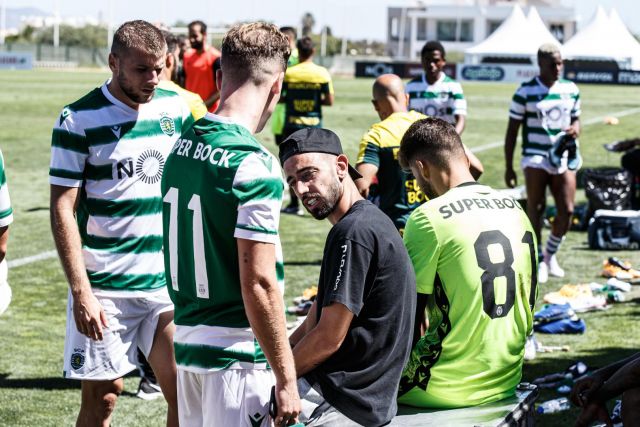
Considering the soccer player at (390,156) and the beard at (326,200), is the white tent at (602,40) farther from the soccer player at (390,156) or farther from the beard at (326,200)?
the beard at (326,200)

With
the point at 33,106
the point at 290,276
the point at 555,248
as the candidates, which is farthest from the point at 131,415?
the point at 33,106

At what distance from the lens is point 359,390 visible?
3.82m

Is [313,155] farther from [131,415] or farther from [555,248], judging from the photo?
[555,248]

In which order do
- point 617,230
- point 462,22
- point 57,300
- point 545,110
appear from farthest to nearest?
point 462,22, point 617,230, point 545,110, point 57,300

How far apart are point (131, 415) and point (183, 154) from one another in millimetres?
3118

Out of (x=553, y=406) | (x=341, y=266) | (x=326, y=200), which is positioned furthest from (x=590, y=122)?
(x=341, y=266)

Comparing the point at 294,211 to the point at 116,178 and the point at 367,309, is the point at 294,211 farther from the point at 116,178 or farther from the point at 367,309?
the point at 367,309

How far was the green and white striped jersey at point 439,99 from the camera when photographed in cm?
1104

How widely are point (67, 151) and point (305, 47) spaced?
8.92 meters

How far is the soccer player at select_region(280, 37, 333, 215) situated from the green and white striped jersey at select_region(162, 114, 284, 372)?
978 cm

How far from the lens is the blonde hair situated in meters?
3.54

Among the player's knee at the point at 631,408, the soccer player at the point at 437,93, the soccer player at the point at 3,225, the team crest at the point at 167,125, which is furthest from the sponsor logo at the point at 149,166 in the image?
the soccer player at the point at 437,93

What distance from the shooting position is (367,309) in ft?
12.4

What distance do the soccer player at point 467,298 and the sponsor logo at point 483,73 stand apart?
53.4 meters
